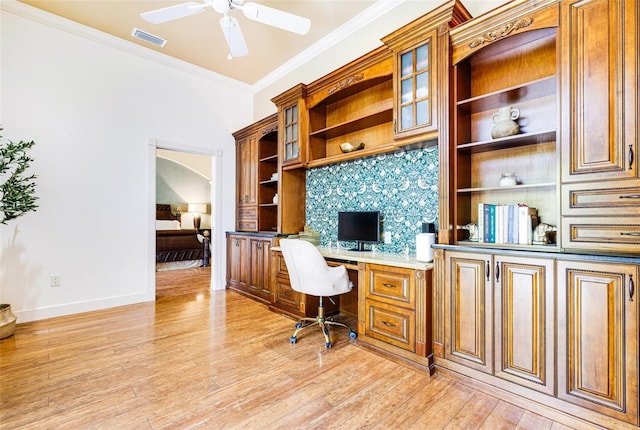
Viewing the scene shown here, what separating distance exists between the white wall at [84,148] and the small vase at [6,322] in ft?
1.38

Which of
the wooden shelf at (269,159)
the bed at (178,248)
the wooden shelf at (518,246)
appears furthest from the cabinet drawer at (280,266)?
the bed at (178,248)

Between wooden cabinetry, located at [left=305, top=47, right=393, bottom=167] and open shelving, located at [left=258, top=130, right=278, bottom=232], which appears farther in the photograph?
open shelving, located at [left=258, top=130, right=278, bottom=232]

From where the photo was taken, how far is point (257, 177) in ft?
15.4

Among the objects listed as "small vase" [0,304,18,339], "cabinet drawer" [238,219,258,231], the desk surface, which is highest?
"cabinet drawer" [238,219,258,231]

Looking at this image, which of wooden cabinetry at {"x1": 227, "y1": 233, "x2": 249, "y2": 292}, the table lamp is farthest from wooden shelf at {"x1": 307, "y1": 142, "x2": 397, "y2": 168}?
the table lamp

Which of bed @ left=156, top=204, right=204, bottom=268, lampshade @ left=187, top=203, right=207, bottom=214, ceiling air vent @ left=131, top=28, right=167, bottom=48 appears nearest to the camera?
ceiling air vent @ left=131, top=28, right=167, bottom=48

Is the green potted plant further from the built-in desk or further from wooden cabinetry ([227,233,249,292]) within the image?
the built-in desk

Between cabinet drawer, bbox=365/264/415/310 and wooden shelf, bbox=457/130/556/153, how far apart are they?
110 centimetres

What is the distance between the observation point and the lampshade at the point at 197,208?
32.7 ft

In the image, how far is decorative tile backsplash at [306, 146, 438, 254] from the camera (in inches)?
112

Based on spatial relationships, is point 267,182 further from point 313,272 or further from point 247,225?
point 313,272

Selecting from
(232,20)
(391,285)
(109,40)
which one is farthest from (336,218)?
(109,40)

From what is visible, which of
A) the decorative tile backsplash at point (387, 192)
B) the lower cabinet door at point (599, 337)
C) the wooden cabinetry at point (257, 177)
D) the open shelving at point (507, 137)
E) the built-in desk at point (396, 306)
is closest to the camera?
the lower cabinet door at point (599, 337)

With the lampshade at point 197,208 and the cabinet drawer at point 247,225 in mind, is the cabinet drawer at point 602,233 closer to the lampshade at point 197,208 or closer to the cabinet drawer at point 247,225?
the cabinet drawer at point 247,225
